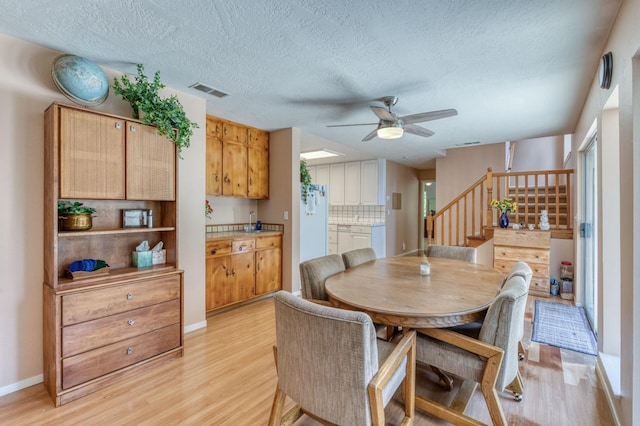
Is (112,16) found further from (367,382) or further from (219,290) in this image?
(219,290)

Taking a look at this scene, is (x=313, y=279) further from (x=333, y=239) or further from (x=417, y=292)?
(x=333, y=239)

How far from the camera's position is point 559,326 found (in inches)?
123

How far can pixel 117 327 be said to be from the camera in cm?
216

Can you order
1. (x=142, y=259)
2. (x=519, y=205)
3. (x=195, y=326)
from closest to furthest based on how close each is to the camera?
(x=142, y=259) < (x=195, y=326) < (x=519, y=205)

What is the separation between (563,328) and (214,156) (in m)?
4.25

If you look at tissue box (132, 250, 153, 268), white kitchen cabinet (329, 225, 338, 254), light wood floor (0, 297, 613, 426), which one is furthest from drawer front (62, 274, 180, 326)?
white kitchen cabinet (329, 225, 338, 254)

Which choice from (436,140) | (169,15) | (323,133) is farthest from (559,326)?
(169,15)

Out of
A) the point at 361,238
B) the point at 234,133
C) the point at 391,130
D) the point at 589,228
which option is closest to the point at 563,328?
the point at 589,228

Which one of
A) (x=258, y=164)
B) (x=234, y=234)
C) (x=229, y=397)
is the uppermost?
(x=258, y=164)

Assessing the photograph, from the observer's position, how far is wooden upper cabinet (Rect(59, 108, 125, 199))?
2008 millimetres

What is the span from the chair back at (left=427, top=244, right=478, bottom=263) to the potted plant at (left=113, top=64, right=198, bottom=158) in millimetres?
2693

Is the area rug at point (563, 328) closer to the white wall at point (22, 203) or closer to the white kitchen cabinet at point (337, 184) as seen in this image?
the white wall at point (22, 203)

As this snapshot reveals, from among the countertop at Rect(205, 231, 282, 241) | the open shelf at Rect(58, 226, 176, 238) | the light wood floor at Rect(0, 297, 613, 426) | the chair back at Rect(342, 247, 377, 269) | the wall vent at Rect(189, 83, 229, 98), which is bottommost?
the light wood floor at Rect(0, 297, 613, 426)

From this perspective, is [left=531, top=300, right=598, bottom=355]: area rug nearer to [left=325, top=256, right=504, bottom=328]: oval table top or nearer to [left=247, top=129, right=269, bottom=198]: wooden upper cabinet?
[left=325, top=256, right=504, bottom=328]: oval table top
